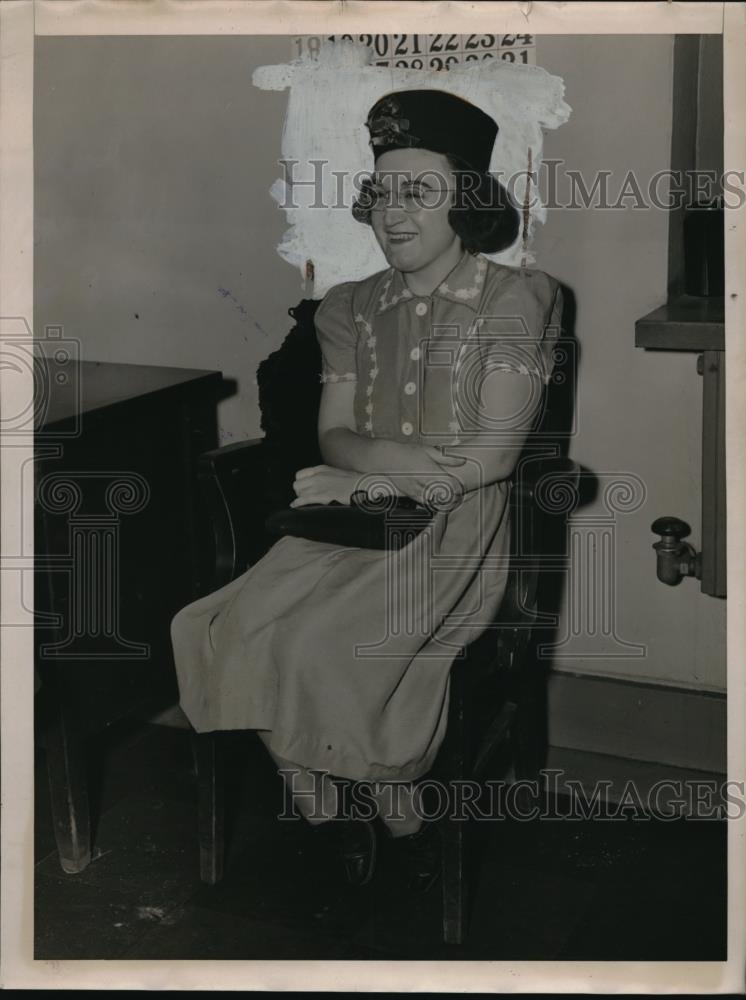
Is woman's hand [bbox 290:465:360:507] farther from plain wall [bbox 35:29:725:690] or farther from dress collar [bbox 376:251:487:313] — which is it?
plain wall [bbox 35:29:725:690]

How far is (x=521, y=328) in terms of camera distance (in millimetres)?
2000

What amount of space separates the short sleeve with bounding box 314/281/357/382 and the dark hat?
253mm

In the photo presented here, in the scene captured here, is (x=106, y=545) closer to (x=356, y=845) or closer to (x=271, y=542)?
(x=271, y=542)

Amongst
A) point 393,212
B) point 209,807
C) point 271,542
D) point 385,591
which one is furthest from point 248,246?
point 209,807

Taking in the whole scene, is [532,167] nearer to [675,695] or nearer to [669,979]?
[675,695]

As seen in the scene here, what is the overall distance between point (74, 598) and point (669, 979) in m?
1.14

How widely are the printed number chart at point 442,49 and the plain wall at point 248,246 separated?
5 cm

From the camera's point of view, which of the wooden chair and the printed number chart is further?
the printed number chart

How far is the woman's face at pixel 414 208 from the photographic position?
197cm

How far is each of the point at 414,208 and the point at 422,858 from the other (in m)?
1.02

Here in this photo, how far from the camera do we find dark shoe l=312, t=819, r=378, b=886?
208 centimetres


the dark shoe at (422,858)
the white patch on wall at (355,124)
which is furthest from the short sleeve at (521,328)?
the dark shoe at (422,858)

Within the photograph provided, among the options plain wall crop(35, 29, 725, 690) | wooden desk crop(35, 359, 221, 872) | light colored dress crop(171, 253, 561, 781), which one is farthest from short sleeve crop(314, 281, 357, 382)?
wooden desk crop(35, 359, 221, 872)

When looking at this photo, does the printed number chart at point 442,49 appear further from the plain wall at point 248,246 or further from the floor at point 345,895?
the floor at point 345,895
